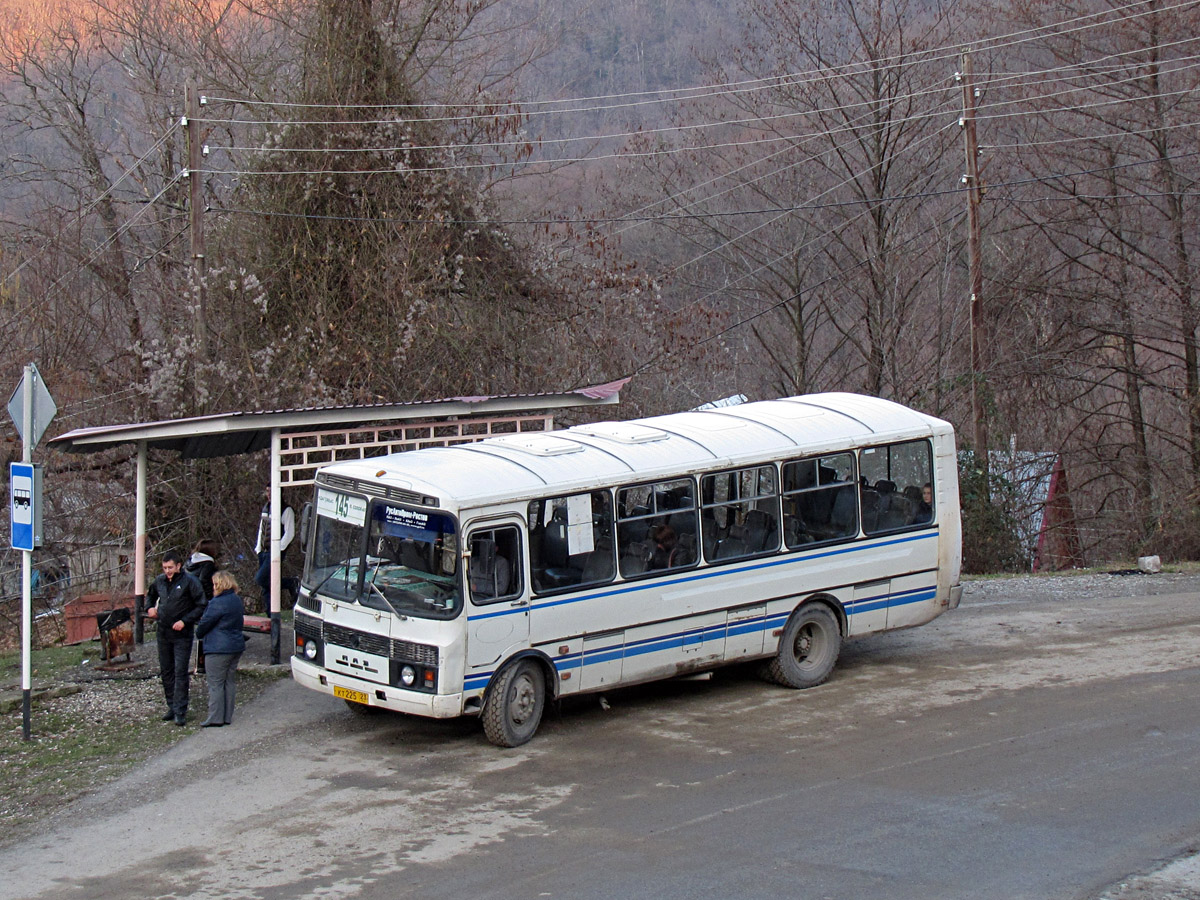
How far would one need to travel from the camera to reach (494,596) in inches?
397

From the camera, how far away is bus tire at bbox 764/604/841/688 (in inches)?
475

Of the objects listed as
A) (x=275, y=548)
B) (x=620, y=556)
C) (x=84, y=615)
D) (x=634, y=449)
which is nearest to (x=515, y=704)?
(x=620, y=556)

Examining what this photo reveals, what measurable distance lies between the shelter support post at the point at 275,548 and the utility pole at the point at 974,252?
14.7 meters

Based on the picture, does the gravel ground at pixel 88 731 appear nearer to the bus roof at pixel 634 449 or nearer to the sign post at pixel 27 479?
the sign post at pixel 27 479

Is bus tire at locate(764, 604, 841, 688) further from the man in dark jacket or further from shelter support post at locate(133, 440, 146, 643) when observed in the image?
shelter support post at locate(133, 440, 146, 643)

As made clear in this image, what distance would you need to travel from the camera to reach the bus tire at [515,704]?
10102 mm

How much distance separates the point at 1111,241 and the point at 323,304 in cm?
1998

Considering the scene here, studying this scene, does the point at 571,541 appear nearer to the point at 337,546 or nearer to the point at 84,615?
the point at 337,546

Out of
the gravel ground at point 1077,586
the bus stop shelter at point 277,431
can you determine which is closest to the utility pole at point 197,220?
the bus stop shelter at point 277,431

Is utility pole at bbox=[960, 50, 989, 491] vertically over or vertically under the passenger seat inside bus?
over

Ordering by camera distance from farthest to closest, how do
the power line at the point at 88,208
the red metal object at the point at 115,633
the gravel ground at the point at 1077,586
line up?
the power line at the point at 88,208
the gravel ground at the point at 1077,586
the red metal object at the point at 115,633

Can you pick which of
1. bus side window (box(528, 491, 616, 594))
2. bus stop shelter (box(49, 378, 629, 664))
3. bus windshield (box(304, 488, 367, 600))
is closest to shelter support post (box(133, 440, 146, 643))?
bus stop shelter (box(49, 378, 629, 664))

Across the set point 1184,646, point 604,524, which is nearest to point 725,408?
point 604,524

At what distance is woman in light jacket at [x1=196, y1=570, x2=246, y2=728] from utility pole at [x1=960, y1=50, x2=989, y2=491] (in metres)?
16.4
